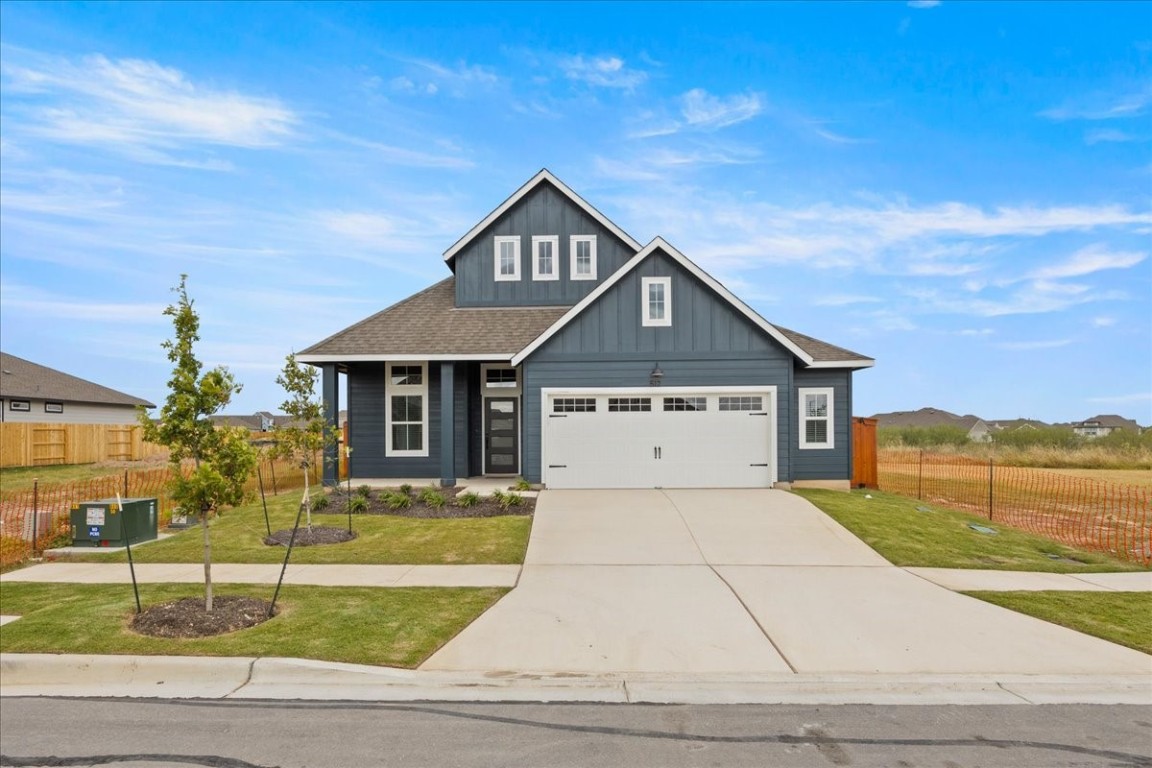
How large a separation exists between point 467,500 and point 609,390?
14.6 feet

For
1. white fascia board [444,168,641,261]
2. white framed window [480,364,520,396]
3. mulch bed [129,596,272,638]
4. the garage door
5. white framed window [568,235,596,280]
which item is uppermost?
white fascia board [444,168,641,261]

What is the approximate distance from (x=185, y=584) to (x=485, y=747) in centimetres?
595

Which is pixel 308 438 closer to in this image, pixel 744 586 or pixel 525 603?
pixel 525 603

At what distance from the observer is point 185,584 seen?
8.58 metres

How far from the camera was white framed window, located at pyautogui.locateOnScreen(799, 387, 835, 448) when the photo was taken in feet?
58.2

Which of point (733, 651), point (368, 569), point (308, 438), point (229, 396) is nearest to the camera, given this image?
point (733, 651)

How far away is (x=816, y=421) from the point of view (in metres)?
17.8

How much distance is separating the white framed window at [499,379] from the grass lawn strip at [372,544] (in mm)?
6251

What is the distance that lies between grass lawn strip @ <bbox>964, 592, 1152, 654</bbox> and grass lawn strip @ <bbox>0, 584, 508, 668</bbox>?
635 cm

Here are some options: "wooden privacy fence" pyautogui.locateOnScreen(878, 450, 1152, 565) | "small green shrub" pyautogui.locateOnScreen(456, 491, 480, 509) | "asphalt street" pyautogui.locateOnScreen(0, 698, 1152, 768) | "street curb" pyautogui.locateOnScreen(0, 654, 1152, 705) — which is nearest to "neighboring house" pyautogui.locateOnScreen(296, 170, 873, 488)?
"small green shrub" pyautogui.locateOnScreen(456, 491, 480, 509)

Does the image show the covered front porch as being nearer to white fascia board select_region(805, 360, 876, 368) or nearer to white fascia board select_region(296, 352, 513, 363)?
white fascia board select_region(296, 352, 513, 363)

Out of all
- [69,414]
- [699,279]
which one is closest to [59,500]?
[699,279]

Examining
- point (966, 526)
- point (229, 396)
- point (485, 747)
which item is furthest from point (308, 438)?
point (966, 526)

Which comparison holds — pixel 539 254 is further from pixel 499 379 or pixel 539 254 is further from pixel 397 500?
pixel 397 500
